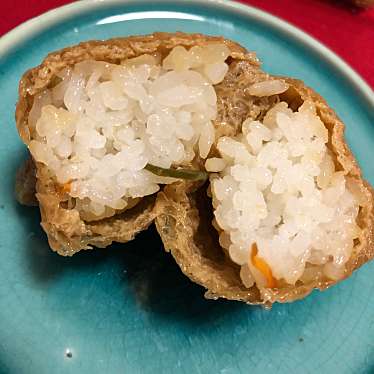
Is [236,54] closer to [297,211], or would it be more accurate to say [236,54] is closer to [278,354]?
[297,211]

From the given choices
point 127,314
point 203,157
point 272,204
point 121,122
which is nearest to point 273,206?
point 272,204

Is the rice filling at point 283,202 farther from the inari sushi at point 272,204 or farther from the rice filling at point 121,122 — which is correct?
the rice filling at point 121,122

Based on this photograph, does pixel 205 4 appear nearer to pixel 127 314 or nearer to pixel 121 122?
pixel 121 122

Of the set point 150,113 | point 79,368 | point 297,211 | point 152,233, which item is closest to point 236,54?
point 150,113

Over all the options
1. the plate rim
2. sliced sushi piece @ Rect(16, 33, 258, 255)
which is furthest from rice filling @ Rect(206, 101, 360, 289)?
the plate rim

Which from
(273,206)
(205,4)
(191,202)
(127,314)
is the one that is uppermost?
(205,4)
